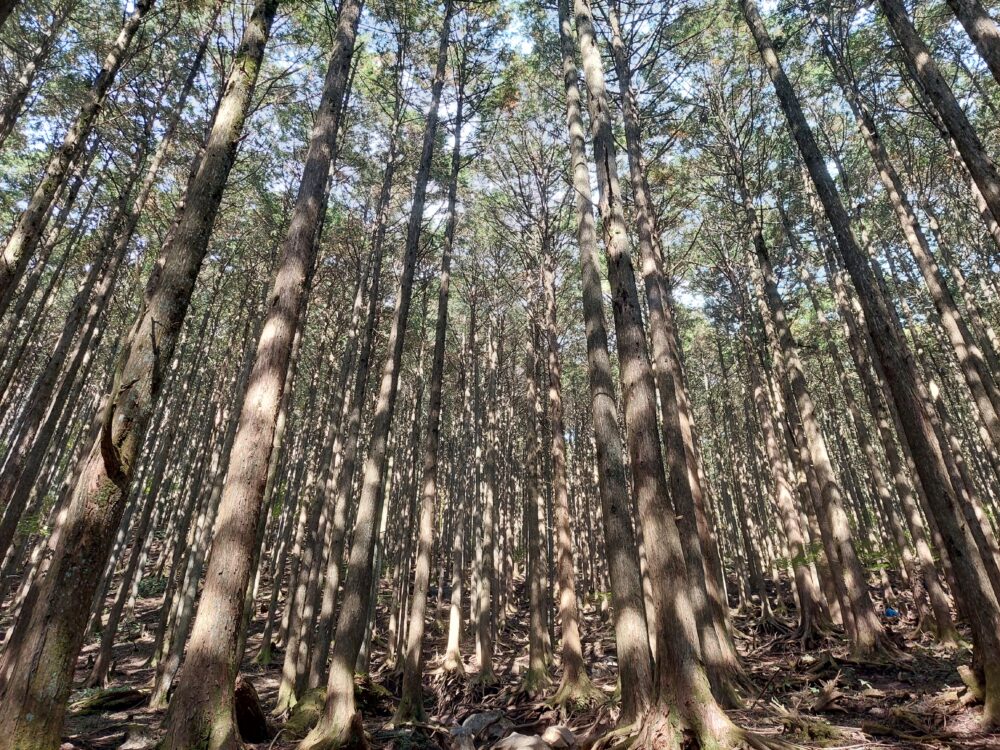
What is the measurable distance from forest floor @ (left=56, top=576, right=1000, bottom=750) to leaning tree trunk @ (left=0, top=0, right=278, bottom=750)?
291cm

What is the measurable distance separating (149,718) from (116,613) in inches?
Result: 125

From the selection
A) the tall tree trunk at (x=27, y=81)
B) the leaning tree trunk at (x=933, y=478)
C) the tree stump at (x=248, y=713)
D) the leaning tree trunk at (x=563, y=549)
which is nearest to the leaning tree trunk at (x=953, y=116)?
the leaning tree trunk at (x=933, y=478)

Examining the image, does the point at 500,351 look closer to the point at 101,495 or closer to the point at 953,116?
the point at 953,116

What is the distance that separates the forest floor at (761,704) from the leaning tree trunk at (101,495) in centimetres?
291

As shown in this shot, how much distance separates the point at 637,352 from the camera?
5504 mm

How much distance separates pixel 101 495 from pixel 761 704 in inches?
306

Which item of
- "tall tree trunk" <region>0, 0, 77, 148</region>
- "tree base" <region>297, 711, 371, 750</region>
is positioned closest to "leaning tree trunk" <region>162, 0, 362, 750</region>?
"tree base" <region>297, 711, 371, 750</region>

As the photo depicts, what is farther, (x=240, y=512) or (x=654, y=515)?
(x=654, y=515)

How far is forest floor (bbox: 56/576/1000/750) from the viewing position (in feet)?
15.2

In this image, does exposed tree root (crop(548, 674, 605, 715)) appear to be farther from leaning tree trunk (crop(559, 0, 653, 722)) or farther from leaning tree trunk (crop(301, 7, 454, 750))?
leaning tree trunk (crop(301, 7, 454, 750))

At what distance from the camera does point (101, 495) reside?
3.71 m

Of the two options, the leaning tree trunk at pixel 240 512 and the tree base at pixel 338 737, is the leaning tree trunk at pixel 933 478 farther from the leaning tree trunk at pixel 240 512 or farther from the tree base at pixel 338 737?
the tree base at pixel 338 737

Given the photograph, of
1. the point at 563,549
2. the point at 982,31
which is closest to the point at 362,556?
the point at 563,549

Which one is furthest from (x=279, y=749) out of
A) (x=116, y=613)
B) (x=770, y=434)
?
(x=770, y=434)
